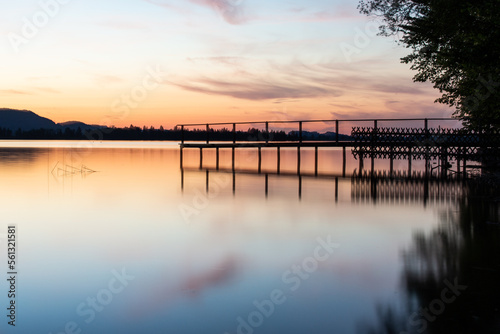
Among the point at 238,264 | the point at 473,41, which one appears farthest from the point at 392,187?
the point at 238,264

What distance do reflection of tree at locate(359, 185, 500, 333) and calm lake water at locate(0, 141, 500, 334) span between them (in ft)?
0.08

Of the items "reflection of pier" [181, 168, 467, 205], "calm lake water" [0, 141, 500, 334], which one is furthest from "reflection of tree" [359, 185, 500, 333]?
"reflection of pier" [181, 168, 467, 205]

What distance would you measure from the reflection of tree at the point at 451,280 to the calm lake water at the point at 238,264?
0.02 m

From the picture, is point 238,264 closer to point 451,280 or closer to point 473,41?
point 451,280

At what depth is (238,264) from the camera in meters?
6.15

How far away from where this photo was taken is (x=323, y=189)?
1538 cm

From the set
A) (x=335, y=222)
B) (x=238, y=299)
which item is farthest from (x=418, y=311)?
(x=335, y=222)

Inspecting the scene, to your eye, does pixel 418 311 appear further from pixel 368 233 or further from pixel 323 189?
pixel 323 189

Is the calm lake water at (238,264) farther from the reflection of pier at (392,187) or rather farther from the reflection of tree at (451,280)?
the reflection of pier at (392,187)

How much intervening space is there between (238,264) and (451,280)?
240 cm

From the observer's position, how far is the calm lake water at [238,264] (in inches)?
168

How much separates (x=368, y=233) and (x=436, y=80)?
1782 centimetres

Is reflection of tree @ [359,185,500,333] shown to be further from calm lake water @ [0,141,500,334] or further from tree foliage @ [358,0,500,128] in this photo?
tree foliage @ [358,0,500,128]

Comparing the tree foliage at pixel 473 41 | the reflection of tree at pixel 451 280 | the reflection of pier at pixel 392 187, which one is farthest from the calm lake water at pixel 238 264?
the tree foliage at pixel 473 41
